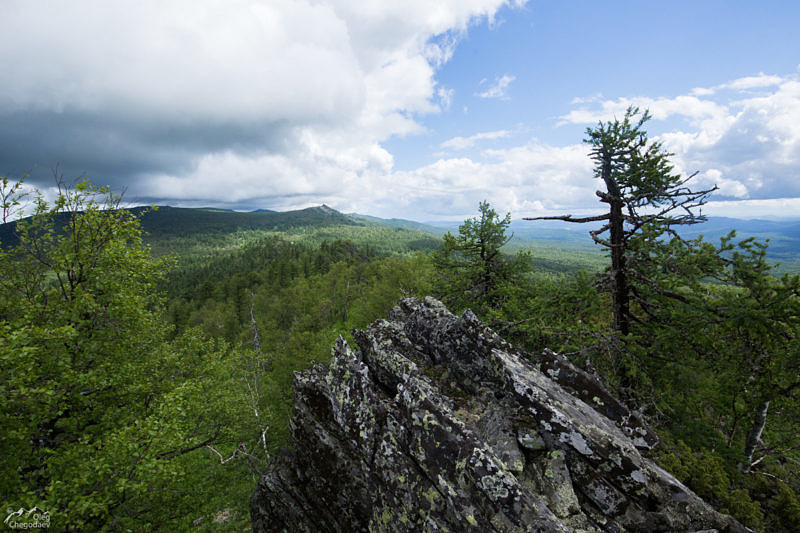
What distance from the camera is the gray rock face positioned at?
21.7ft

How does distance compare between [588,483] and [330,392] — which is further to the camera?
[330,392]

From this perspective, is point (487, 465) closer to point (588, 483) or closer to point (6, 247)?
point (588, 483)

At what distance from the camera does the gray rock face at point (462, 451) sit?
21.7 ft

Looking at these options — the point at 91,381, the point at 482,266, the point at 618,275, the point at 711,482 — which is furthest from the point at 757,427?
the point at 91,381

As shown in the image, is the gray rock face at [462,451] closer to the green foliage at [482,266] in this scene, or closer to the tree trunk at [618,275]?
the tree trunk at [618,275]

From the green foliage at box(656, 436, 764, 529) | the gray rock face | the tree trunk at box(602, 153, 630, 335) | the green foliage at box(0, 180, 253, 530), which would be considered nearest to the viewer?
the gray rock face

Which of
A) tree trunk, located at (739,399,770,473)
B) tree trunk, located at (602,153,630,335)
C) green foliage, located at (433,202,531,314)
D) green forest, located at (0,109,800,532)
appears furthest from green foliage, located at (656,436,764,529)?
green foliage, located at (433,202,531,314)

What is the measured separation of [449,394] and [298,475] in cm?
705

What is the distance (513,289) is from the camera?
50.1ft

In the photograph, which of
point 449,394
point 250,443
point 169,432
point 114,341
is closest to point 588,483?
point 449,394

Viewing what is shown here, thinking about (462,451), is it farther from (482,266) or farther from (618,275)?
(482,266)

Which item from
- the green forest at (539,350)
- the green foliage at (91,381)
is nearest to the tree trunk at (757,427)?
the green forest at (539,350)

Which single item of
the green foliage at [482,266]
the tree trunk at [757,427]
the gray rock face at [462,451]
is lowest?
the tree trunk at [757,427]

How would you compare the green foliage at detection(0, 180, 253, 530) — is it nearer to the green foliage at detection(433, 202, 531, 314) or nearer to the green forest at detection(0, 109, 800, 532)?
the green forest at detection(0, 109, 800, 532)
